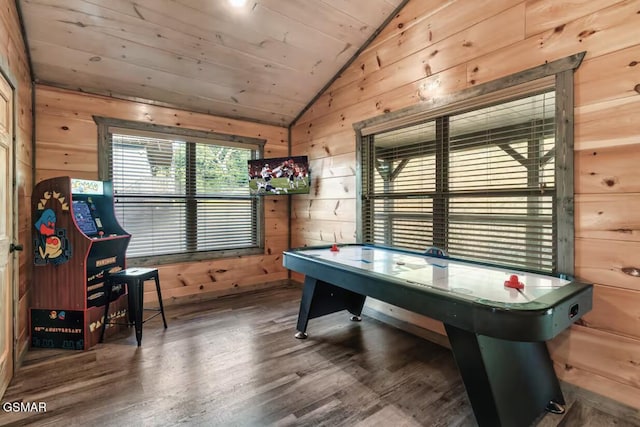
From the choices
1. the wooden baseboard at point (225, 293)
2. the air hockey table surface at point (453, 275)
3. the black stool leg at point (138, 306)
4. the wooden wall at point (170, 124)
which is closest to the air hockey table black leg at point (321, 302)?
the air hockey table surface at point (453, 275)

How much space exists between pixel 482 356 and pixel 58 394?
2.60 m

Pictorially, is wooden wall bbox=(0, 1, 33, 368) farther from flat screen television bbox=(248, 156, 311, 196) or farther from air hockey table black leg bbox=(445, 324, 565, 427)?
air hockey table black leg bbox=(445, 324, 565, 427)

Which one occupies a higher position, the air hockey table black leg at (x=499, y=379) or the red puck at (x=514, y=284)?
the red puck at (x=514, y=284)

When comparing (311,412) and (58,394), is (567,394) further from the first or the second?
(58,394)

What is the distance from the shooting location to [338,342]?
2811mm

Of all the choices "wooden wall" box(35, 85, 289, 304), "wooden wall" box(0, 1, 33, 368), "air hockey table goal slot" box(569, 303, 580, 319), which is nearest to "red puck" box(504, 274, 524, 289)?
"air hockey table goal slot" box(569, 303, 580, 319)

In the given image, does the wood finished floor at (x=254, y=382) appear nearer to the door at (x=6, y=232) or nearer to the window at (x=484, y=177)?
the door at (x=6, y=232)

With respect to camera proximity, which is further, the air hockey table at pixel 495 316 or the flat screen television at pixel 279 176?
the flat screen television at pixel 279 176

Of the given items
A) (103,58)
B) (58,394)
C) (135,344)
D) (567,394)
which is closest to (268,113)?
(103,58)

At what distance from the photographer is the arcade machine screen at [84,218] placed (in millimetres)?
2848

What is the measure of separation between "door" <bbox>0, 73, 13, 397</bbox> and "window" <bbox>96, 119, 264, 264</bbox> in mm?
1366

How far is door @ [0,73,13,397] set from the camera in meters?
1.96

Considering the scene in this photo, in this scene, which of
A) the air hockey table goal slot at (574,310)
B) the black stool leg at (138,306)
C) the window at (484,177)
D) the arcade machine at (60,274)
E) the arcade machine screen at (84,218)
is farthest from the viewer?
the arcade machine screen at (84,218)

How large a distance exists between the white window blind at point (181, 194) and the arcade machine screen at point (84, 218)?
0.55 metres
